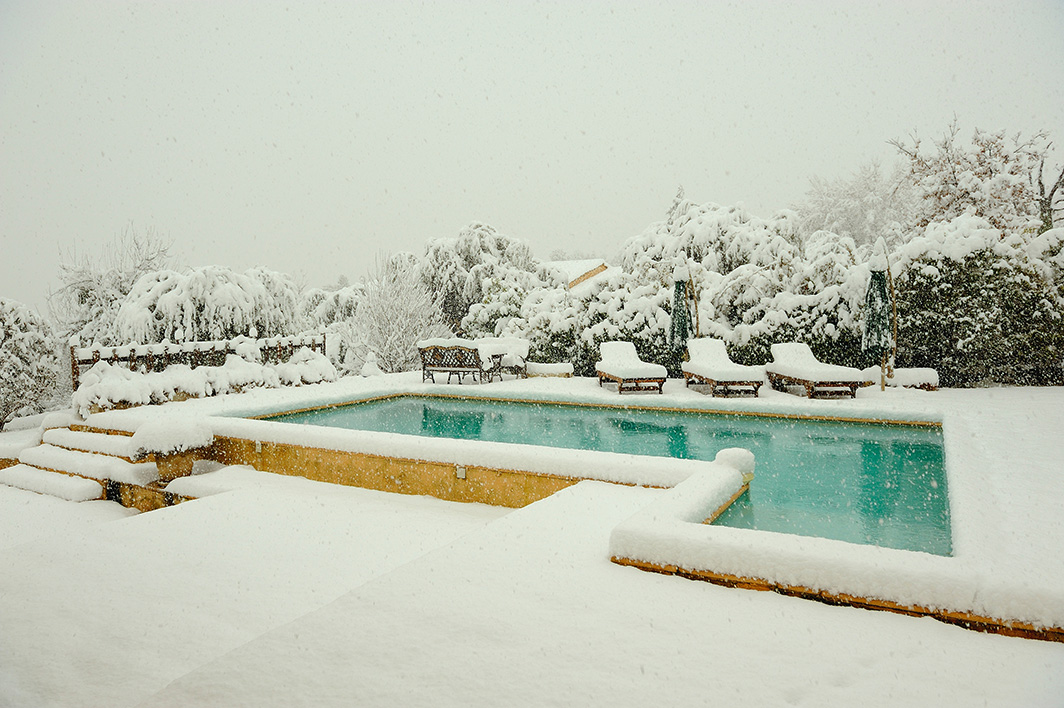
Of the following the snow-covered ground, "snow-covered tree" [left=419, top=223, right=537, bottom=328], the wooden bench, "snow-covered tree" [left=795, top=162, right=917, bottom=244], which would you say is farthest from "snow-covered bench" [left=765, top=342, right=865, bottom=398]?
"snow-covered tree" [left=795, top=162, right=917, bottom=244]

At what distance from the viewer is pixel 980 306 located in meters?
10.1

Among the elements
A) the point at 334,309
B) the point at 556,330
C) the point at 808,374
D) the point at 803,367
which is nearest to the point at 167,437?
the point at 808,374

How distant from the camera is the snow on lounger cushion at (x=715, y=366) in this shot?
926cm

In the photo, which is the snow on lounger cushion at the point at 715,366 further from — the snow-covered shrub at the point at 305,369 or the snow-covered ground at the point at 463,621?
the snow-covered shrub at the point at 305,369

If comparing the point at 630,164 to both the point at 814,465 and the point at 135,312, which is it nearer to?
the point at 135,312

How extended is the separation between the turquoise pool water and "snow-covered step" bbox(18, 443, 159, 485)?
2577 millimetres

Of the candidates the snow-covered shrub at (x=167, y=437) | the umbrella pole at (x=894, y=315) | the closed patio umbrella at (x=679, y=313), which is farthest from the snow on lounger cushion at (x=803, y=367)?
the snow-covered shrub at (x=167, y=437)

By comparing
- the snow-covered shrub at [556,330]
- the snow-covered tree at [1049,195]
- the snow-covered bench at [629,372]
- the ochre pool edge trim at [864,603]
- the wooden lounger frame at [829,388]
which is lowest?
the ochre pool edge trim at [864,603]

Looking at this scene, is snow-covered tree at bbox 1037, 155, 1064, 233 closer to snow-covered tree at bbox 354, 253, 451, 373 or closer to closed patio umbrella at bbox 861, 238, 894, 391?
closed patio umbrella at bbox 861, 238, 894, 391

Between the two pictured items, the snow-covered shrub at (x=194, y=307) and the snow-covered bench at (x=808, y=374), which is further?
the snow-covered shrub at (x=194, y=307)

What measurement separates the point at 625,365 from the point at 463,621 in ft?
27.1

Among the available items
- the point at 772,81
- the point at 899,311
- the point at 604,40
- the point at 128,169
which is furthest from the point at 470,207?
the point at 899,311

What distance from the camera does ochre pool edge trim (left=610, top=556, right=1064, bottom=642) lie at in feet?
7.50

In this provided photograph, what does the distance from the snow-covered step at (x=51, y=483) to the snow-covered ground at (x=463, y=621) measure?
86.9 inches
